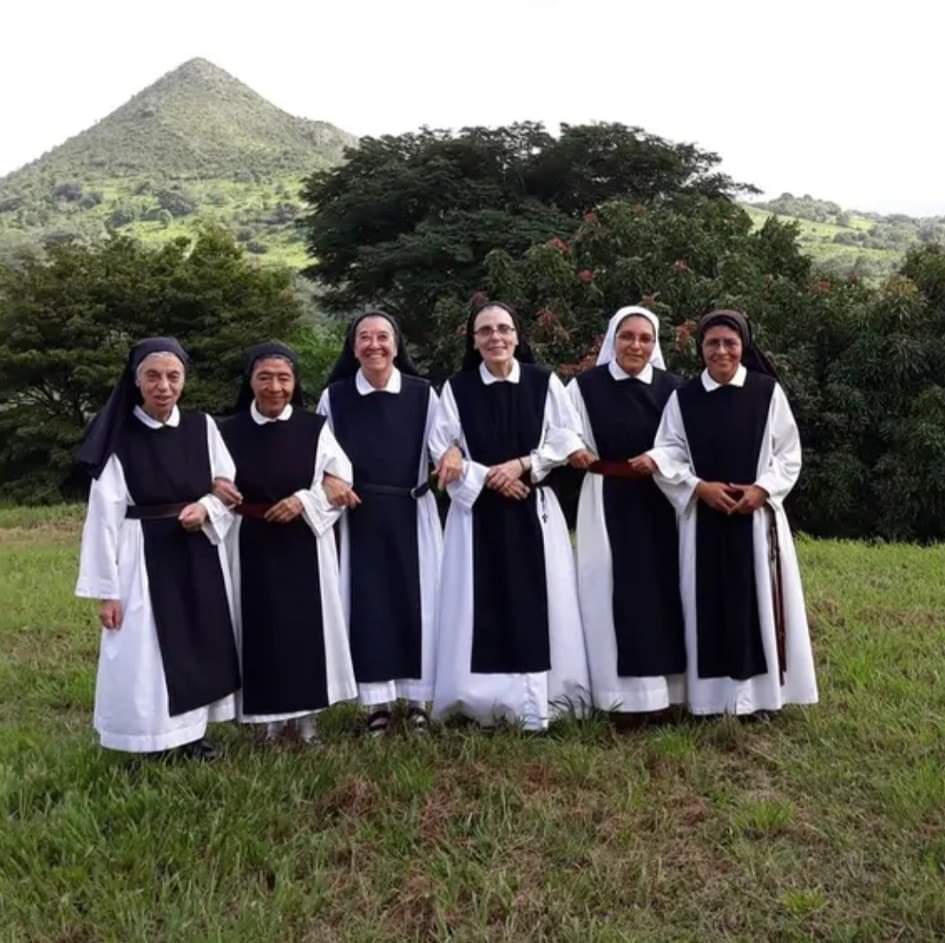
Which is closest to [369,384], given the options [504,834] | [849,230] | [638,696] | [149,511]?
[149,511]

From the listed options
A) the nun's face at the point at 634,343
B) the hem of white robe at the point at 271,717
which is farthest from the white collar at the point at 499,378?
the hem of white robe at the point at 271,717

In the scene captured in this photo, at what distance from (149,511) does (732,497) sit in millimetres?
2716

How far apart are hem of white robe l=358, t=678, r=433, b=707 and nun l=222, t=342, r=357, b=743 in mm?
87

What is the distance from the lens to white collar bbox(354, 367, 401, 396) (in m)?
4.95

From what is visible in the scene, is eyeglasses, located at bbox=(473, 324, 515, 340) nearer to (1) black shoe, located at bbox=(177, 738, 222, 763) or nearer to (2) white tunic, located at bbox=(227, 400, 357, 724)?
(2) white tunic, located at bbox=(227, 400, 357, 724)

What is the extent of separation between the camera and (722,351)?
4828 millimetres

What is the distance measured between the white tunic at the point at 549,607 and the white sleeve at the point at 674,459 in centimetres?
41

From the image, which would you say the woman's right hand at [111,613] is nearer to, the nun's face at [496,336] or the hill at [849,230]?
the nun's face at [496,336]

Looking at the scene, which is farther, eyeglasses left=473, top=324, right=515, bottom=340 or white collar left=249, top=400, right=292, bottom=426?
eyeglasses left=473, top=324, right=515, bottom=340

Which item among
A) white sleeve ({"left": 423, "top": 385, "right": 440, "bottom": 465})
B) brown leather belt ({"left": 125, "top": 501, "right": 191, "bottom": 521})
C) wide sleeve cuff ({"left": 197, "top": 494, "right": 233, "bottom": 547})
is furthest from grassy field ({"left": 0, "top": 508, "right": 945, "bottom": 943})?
white sleeve ({"left": 423, "top": 385, "right": 440, "bottom": 465})

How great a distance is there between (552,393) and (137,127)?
90496 millimetres

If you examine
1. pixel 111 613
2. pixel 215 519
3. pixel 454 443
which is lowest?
pixel 111 613

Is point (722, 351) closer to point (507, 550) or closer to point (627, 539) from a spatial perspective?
point (627, 539)

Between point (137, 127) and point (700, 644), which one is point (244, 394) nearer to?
point (700, 644)
